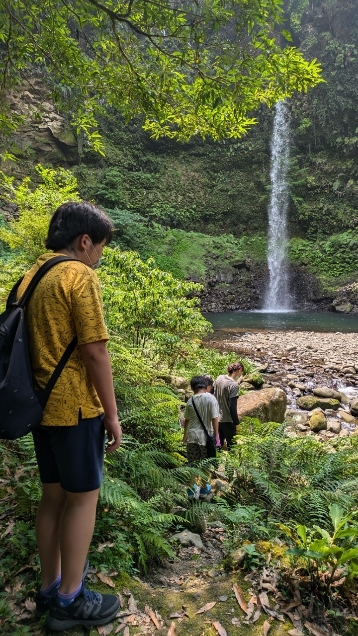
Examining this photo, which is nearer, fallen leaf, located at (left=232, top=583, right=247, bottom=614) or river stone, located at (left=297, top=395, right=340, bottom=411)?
fallen leaf, located at (left=232, top=583, right=247, bottom=614)

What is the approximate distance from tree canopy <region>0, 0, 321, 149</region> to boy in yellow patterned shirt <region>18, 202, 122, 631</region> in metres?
1.99

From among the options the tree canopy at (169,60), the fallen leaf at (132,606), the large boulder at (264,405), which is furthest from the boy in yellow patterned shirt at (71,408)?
the large boulder at (264,405)

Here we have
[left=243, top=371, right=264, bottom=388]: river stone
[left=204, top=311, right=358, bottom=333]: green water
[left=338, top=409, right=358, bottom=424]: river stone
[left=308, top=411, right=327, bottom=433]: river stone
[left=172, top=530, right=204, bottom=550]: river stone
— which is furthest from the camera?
[left=204, top=311, right=358, bottom=333]: green water

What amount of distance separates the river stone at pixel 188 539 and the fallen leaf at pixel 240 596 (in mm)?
735

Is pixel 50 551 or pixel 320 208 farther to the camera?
pixel 320 208

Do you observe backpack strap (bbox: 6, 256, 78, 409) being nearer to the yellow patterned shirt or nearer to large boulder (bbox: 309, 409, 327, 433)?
the yellow patterned shirt

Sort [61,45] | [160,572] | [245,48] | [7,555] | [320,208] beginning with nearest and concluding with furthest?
[7,555], [160,572], [245,48], [61,45], [320,208]

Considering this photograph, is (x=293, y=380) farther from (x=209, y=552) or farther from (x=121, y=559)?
(x=121, y=559)

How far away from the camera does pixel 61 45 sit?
3.19m

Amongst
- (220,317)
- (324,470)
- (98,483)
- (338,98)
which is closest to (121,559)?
(98,483)

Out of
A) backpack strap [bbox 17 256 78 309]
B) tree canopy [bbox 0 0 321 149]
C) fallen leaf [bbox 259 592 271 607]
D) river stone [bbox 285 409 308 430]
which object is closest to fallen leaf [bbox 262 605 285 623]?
fallen leaf [bbox 259 592 271 607]

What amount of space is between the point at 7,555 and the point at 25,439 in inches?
34.6

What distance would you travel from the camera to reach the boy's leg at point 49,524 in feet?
5.33

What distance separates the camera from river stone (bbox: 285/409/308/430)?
6960mm
